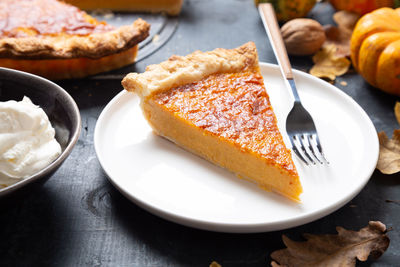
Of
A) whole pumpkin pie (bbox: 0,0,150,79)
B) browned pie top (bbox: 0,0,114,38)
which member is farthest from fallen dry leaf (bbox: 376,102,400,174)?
browned pie top (bbox: 0,0,114,38)

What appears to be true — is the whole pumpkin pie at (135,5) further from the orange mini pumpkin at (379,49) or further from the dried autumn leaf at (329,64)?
the orange mini pumpkin at (379,49)

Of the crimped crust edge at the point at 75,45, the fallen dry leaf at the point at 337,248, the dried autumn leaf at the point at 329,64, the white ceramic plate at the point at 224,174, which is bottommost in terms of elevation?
the dried autumn leaf at the point at 329,64

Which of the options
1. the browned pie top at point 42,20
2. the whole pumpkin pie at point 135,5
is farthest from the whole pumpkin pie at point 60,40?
the whole pumpkin pie at point 135,5

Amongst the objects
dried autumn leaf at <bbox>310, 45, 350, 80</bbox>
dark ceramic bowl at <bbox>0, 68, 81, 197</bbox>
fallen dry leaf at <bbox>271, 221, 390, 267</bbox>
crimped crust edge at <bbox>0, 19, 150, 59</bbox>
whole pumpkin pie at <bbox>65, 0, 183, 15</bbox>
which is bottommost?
dried autumn leaf at <bbox>310, 45, 350, 80</bbox>

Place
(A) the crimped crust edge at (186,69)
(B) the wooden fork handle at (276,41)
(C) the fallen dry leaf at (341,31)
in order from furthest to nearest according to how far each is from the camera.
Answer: (C) the fallen dry leaf at (341,31)
(B) the wooden fork handle at (276,41)
(A) the crimped crust edge at (186,69)

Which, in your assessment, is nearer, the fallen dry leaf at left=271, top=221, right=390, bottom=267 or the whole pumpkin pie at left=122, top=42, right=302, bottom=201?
the fallen dry leaf at left=271, top=221, right=390, bottom=267

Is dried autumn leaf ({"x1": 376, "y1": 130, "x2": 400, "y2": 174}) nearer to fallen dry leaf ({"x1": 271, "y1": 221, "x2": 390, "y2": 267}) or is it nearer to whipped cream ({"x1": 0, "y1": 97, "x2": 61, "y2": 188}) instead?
fallen dry leaf ({"x1": 271, "y1": 221, "x2": 390, "y2": 267})

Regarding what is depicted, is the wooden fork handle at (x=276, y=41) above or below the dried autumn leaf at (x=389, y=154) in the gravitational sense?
above
